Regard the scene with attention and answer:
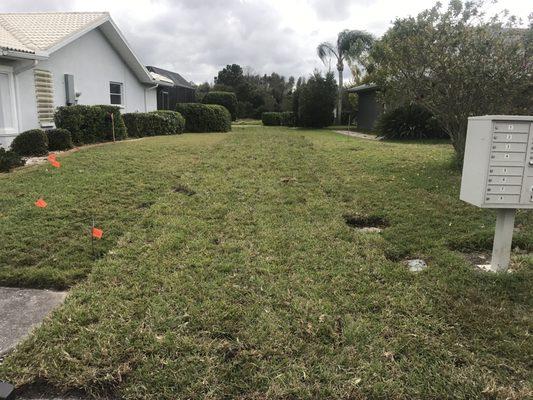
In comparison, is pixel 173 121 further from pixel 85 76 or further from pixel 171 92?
pixel 171 92

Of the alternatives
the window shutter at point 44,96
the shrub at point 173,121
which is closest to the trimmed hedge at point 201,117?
the shrub at point 173,121

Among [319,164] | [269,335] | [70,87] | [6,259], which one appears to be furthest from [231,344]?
[70,87]

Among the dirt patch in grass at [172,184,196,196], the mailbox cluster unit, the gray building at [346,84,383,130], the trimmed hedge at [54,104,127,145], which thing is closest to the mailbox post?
the mailbox cluster unit

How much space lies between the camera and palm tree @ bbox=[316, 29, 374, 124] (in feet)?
110

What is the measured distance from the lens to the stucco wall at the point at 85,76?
12602 millimetres

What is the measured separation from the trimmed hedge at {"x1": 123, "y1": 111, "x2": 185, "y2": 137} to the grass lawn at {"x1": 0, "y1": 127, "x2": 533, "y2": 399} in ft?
31.8

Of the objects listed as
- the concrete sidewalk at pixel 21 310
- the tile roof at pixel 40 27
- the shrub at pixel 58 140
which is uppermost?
the tile roof at pixel 40 27

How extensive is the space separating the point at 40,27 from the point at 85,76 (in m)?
2.07

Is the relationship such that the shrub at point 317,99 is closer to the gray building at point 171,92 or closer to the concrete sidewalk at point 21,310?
the gray building at point 171,92

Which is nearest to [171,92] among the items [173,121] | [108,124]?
[173,121]

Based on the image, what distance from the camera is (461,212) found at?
5.59 meters

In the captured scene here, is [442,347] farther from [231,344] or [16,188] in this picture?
[16,188]

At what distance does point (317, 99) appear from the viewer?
27094 mm

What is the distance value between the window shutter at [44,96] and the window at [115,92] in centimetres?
458
